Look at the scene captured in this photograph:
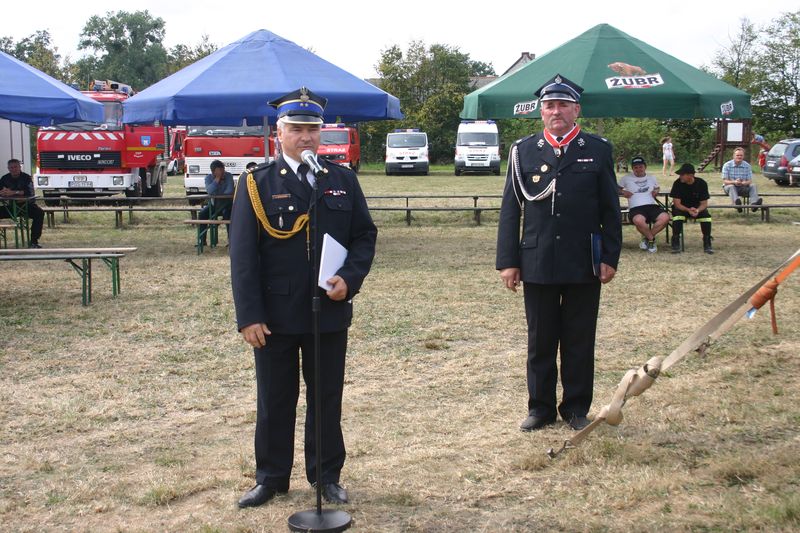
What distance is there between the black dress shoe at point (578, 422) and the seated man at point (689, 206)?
8754mm

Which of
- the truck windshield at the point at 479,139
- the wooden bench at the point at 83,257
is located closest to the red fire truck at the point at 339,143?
the truck windshield at the point at 479,139

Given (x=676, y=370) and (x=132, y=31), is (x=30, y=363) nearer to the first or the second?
(x=676, y=370)

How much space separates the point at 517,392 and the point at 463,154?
31500 mm

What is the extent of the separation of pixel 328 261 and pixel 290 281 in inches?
8.1

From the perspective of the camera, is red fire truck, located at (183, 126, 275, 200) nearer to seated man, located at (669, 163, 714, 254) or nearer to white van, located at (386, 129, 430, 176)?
seated man, located at (669, 163, 714, 254)

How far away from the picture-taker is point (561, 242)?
5312 mm

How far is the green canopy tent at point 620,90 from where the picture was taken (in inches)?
494

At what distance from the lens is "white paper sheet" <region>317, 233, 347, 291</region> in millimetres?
4168

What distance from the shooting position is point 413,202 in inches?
892

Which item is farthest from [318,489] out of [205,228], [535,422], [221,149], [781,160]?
[781,160]

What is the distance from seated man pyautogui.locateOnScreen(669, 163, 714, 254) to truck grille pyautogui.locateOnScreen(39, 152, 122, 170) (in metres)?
13.3

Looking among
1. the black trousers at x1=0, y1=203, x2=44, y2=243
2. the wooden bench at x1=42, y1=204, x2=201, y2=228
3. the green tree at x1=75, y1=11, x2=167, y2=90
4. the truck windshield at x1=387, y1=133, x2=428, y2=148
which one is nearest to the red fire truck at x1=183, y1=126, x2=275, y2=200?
the wooden bench at x1=42, y1=204, x2=201, y2=228

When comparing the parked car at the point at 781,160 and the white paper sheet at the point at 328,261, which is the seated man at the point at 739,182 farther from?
the white paper sheet at the point at 328,261

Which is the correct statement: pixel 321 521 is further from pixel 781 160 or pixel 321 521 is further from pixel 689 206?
pixel 781 160
